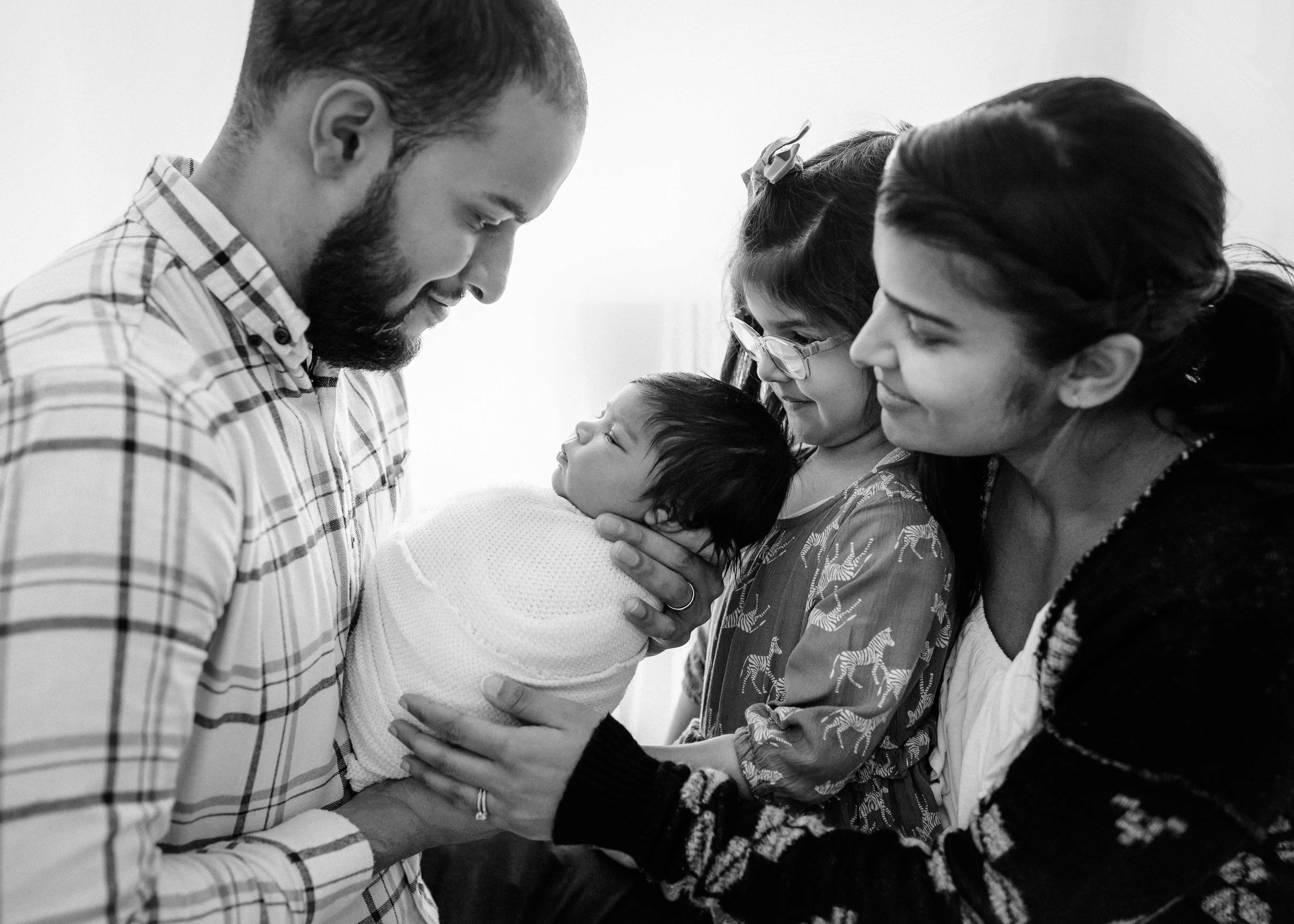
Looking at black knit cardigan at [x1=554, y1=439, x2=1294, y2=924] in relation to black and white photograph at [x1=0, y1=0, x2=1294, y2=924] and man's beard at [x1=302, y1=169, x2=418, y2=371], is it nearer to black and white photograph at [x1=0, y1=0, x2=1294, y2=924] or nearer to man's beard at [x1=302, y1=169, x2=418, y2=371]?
black and white photograph at [x1=0, y1=0, x2=1294, y2=924]

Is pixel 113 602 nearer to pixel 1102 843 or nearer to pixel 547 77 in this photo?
pixel 547 77

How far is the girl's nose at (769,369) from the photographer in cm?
145

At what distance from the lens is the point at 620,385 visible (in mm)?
2475

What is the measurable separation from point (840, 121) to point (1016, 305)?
1.34 m

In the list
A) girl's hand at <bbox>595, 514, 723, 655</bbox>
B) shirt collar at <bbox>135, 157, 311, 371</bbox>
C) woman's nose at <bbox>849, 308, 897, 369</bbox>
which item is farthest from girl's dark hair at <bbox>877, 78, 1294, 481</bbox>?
shirt collar at <bbox>135, 157, 311, 371</bbox>

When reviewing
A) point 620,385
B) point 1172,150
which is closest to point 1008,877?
point 1172,150

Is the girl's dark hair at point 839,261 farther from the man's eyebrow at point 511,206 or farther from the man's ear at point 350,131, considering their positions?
the man's ear at point 350,131

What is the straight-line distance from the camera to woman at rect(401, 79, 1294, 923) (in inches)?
38.7

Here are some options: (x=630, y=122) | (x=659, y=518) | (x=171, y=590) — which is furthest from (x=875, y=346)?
(x=630, y=122)

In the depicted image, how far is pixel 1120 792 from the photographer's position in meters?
1.01

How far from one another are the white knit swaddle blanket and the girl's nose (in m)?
0.34

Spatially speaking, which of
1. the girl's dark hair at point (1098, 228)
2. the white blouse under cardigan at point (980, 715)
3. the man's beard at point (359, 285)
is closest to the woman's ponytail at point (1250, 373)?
the girl's dark hair at point (1098, 228)

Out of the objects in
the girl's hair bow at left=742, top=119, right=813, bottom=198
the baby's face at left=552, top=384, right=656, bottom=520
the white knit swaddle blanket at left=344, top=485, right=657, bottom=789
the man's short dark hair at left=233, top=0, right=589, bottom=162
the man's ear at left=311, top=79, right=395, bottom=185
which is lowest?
the white knit swaddle blanket at left=344, top=485, right=657, bottom=789

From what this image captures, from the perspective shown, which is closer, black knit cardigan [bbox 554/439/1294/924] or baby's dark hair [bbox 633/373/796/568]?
black knit cardigan [bbox 554/439/1294/924]
